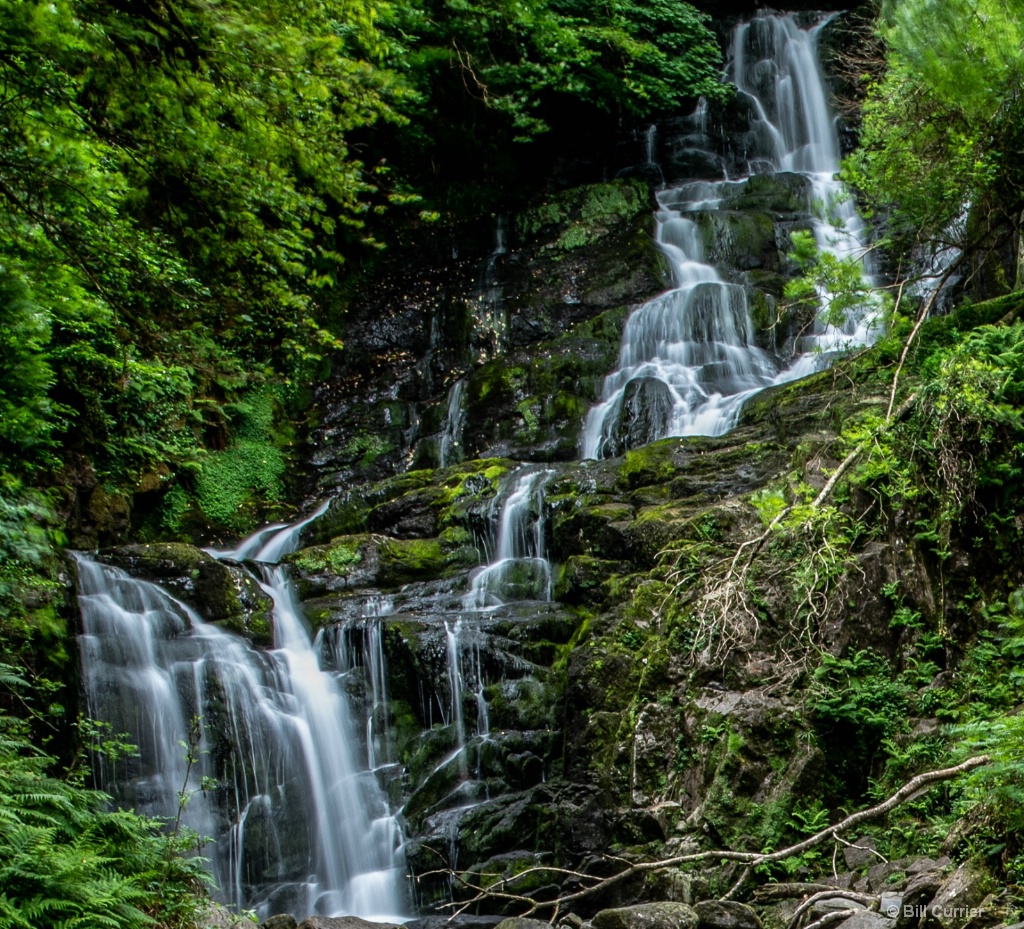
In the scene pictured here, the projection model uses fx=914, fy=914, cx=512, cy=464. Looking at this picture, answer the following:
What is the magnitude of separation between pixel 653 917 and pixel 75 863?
3130 millimetres

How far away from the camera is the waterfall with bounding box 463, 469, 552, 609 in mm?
11125

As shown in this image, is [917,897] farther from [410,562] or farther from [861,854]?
[410,562]

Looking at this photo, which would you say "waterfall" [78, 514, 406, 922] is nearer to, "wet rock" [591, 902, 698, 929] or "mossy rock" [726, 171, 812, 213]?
"wet rock" [591, 902, 698, 929]

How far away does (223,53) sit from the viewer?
5.73m

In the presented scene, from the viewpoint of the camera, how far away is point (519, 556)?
11.8 metres

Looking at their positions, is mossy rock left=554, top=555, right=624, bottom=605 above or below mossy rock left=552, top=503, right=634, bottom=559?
below

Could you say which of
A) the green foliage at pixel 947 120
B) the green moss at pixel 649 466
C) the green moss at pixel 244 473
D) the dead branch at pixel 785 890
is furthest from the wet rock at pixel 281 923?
the green moss at pixel 244 473

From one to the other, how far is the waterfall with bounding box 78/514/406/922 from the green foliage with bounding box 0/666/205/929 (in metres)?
2.66

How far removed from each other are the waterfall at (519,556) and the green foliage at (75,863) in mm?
5566

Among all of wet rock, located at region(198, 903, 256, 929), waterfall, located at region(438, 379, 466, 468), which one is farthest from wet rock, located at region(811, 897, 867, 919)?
waterfall, located at region(438, 379, 466, 468)

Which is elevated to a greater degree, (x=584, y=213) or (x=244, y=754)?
(x=584, y=213)

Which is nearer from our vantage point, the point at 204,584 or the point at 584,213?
the point at 204,584

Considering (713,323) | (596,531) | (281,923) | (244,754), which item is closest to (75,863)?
(281,923)

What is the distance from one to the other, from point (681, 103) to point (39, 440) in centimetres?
1824
